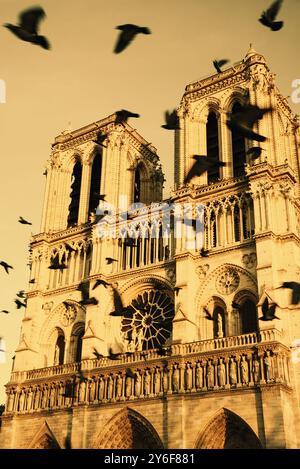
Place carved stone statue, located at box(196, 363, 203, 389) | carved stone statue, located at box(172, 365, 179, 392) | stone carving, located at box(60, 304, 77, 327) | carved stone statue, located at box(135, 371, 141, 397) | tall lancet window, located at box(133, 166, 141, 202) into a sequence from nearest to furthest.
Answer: carved stone statue, located at box(196, 363, 203, 389) → carved stone statue, located at box(172, 365, 179, 392) → carved stone statue, located at box(135, 371, 141, 397) → stone carving, located at box(60, 304, 77, 327) → tall lancet window, located at box(133, 166, 141, 202)

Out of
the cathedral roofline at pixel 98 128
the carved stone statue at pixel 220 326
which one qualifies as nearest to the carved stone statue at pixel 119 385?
the carved stone statue at pixel 220 326

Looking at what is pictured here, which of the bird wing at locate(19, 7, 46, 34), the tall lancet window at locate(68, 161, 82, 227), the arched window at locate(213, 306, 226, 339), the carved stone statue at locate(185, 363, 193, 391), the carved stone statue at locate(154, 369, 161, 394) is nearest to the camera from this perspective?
the bird wing at locate(19, 7, 46, 34)

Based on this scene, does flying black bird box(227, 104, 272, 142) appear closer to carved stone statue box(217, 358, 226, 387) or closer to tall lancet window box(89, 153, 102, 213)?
carved stone statue box(217, 358, 226, 387)

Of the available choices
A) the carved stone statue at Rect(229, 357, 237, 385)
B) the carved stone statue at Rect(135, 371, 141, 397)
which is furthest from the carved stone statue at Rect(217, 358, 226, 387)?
the carved stone statue at Rect(135, 371, 141, 397)

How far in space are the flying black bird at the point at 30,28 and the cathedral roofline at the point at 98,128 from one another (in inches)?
942

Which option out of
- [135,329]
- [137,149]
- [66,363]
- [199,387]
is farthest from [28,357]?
[137,149]

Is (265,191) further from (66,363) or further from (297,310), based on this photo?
(66,363)

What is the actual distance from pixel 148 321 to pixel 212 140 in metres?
10.5

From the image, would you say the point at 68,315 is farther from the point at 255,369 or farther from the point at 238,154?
the point at 238,154

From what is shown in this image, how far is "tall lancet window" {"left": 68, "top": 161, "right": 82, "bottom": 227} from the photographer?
118 feet

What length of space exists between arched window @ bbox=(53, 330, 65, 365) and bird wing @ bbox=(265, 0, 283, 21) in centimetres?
2327

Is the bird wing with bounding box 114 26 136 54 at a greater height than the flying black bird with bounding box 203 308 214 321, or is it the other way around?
the flying black bird with bounding box 203 308 214 321

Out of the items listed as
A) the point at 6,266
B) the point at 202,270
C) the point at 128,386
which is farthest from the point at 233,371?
the point at 6,266

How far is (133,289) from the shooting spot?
30.1 metres
